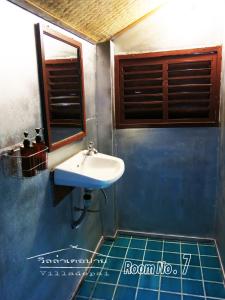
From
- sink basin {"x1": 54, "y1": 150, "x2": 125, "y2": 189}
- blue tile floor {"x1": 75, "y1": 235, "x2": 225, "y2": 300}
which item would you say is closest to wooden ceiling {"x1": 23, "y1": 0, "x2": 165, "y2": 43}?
sink basin {"x1": 54, "y1": 150, "x2": 125, "y2": 189}

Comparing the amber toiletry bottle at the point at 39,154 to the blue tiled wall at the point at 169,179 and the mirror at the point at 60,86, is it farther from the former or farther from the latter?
the blue tiled wall at the point at 169,179

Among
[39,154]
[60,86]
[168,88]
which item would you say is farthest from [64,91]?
[168,88]

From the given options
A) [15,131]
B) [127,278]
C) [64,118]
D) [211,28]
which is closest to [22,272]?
[15,131]

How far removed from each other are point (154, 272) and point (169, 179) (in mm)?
872

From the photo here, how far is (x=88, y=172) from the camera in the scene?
1.83m

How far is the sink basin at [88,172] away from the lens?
152 centimetres

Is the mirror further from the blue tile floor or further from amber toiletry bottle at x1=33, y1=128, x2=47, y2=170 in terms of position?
the blue tile floor

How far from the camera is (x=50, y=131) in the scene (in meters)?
1.52

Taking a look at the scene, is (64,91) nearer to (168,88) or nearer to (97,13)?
(97,13)

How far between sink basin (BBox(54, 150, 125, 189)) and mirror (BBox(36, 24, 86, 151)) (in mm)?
146

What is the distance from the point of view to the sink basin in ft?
4.99

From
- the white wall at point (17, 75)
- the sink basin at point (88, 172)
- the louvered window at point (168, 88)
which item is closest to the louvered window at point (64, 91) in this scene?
the white wall at point (17, 75)

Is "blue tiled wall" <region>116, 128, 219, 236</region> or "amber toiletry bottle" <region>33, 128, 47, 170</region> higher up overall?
"amber toiletry bottle" <region>33, 128, 47, 170</region>

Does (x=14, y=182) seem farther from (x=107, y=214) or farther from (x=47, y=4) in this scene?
(x=107, y=214)
